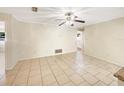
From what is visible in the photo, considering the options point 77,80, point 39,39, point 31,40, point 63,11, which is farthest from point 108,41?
point 31,40

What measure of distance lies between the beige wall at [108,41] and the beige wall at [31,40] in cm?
194

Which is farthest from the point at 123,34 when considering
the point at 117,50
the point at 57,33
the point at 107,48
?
the point at 57,33

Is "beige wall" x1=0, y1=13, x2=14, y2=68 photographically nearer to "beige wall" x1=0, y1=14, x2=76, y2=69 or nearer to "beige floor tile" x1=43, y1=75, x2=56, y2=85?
"beige wall" x1=0, y1=14, x2=76, y2=69

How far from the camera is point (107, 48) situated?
4734mm

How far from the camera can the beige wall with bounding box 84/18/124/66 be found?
13.2 feet

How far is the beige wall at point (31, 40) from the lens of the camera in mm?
3661

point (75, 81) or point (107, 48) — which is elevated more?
point (107, 48)

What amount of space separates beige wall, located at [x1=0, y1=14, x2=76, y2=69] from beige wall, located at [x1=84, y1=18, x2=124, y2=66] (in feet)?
6.36

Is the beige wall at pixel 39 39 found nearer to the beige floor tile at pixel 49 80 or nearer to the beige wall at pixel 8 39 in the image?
the beige wall at pixel 8 39

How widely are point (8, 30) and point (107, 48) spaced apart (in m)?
4.30

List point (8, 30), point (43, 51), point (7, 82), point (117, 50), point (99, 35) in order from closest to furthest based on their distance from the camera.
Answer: point (7, 82)
point (8, 30)
point (117, 50)
point (99, 35)
point (43, 51)
